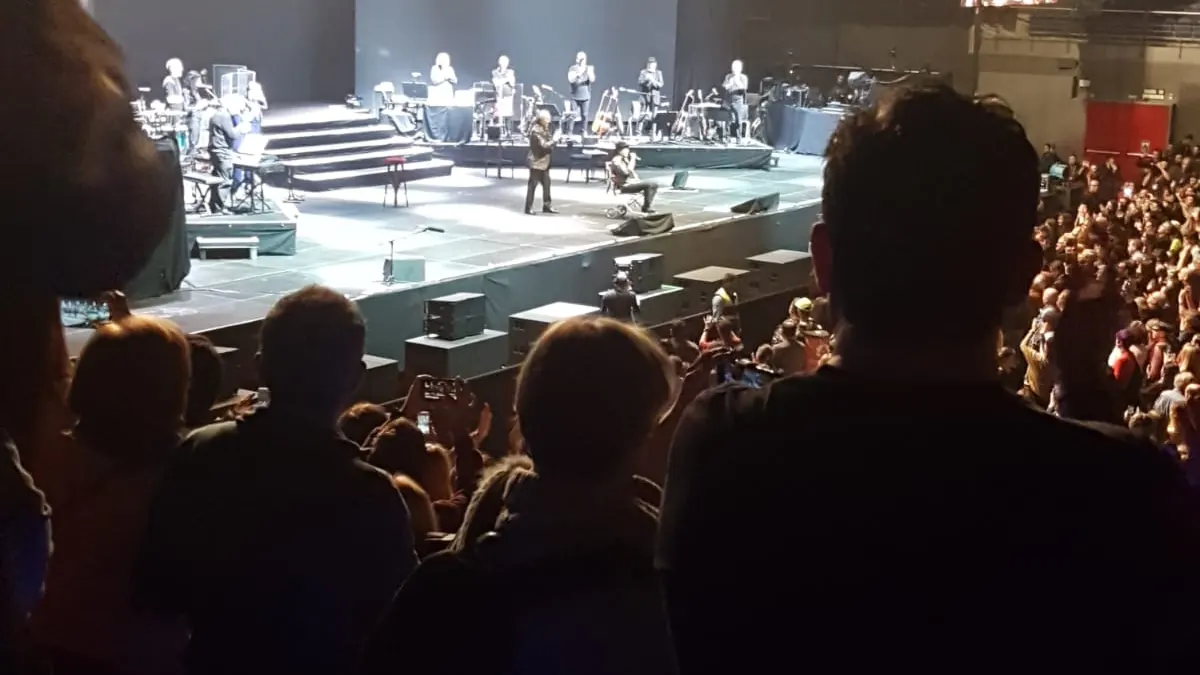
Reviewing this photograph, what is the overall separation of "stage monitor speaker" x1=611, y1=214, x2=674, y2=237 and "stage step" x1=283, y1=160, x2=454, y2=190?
4.13 m

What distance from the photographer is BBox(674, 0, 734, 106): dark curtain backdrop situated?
69.8 ft

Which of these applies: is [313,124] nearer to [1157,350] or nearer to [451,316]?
[451,316]

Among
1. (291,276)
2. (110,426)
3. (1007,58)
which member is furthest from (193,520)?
(1007,58)

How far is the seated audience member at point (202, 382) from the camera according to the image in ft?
9.17

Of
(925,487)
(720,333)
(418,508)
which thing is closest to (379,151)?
(720,333)

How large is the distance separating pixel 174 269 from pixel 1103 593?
9328 mm

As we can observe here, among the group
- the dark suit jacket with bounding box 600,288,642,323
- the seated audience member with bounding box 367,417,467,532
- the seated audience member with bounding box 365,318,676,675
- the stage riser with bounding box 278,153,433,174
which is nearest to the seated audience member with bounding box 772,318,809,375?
the seated audience member with bounding box 367,417,467,532

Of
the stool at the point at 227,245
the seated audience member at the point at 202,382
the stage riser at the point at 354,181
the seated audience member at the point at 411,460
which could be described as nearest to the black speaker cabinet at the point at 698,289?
the stool at the point at 227,245

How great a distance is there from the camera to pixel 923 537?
3.45 ft

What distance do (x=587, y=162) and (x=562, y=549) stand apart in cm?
1675

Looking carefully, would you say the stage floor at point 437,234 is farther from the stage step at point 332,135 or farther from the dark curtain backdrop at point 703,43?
the dark curtain backdrop at point 703,43

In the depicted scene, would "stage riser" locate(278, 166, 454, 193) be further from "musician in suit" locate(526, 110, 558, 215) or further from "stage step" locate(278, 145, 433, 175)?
"musician in suit" locate(526, 110, 558, 215)

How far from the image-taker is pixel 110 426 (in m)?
2.13

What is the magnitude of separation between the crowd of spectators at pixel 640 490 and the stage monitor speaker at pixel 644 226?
397 inches
